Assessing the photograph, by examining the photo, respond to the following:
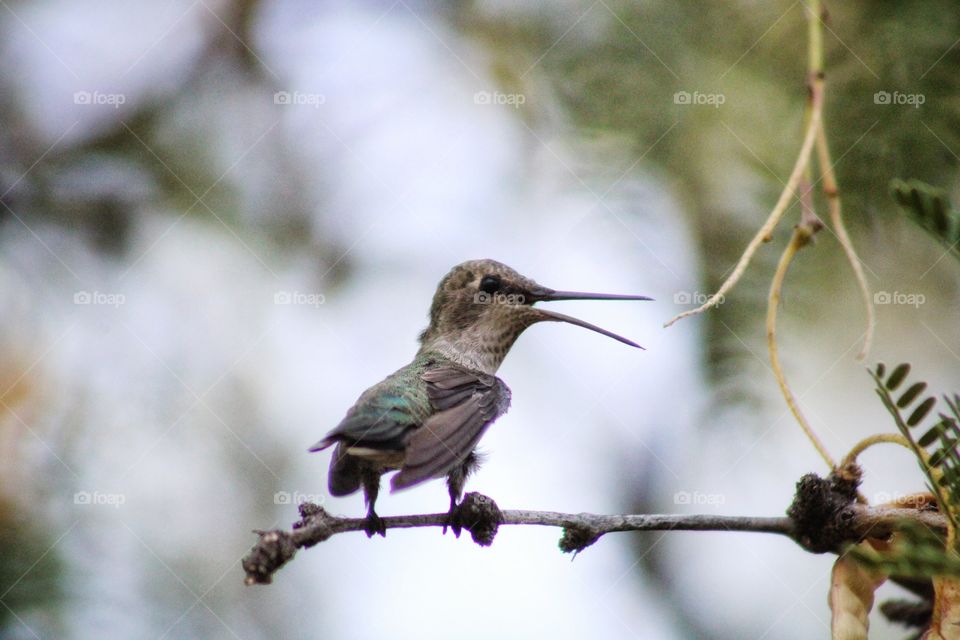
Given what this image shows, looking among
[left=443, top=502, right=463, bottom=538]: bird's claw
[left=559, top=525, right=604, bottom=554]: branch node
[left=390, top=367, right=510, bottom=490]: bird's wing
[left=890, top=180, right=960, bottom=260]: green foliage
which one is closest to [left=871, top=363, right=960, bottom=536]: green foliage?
[left=890, top=180, right=960, bottom=260]: green foliage

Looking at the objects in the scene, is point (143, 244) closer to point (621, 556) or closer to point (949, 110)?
point (621, 556)

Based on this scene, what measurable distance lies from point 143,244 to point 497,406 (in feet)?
8.07

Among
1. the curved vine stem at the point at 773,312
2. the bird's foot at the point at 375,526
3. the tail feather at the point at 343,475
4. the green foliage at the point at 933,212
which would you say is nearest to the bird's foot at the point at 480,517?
the bird's foot at the point at 375,526

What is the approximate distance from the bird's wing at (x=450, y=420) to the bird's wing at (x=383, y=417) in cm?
6

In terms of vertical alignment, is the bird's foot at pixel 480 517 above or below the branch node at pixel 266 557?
above

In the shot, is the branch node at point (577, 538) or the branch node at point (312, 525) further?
the branch node at point (577, 538)

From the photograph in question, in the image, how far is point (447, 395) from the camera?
4070 mm

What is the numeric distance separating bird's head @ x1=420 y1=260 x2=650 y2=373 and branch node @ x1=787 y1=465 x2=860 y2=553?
2386 mm

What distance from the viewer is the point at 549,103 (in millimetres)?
4215

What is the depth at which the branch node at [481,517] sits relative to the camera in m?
3.28

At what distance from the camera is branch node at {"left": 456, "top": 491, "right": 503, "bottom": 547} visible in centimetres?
328

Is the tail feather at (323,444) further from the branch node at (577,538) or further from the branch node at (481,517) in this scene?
the branch node at (577,538)

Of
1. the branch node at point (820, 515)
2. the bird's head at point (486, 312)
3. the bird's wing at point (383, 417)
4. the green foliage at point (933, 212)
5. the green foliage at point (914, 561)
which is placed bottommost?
the green foliage at point (914, 561)

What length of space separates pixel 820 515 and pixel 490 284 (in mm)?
2809
